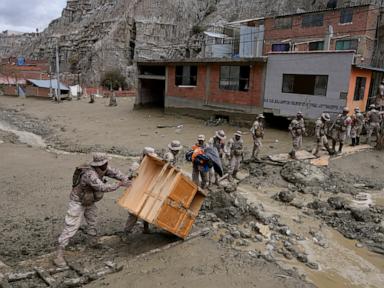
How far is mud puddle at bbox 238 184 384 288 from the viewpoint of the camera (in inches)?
231

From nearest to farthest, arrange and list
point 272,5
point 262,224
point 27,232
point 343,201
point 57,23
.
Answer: point 27,232, point 262,224, point 343,201, point 272,5, point 57,23

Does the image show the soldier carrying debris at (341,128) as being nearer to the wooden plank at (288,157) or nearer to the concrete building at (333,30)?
the wooden plank at (288,157)

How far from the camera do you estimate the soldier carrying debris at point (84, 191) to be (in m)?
5.37

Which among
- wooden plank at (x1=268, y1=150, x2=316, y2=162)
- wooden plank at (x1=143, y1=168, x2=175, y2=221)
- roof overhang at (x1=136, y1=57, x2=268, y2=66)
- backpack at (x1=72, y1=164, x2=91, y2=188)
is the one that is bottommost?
wooden plank at (x1=268, y1=150, x2=316, y2=162)

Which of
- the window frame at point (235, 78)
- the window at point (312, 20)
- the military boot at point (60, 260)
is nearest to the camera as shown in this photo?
the military boot at point (60, 260)

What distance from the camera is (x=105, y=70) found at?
57.7 m

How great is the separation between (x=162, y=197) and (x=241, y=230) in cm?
235

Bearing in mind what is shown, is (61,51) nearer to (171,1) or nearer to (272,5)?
(171,1)

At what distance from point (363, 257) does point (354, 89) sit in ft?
42.7

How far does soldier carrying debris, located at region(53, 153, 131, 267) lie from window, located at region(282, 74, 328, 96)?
584 inches

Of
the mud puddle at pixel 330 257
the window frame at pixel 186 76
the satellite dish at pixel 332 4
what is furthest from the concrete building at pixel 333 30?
the mud puddle at pixel 330 257

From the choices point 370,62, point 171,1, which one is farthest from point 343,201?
point 171,1

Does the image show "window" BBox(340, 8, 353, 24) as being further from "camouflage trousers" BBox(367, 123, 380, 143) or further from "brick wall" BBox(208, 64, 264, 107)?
"camouflage trousers" BBox(367, 123, 380, 143)

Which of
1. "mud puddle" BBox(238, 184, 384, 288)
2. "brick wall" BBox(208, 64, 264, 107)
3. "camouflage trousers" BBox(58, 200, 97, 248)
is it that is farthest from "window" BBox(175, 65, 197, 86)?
"camouflage trousers" BBox(58, 200, 97, 248)
